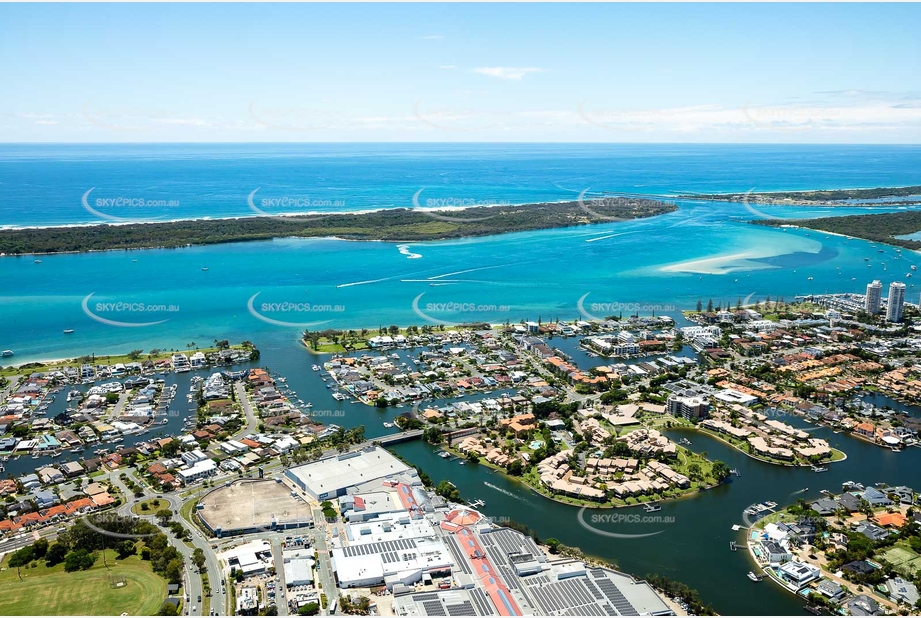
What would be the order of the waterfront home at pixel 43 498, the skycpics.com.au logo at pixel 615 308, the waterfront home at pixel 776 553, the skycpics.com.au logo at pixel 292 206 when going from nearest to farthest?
the waterfront home at pixel 776 553 → the waterfront home at pixel 43 498 → the skycpics.com.au logo at pixel 615 308 → the skycpics.com.au logo at pixel 292 206

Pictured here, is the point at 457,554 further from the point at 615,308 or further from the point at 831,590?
the point at 615,308

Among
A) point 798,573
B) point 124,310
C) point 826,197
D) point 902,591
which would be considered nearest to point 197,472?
point 798,573

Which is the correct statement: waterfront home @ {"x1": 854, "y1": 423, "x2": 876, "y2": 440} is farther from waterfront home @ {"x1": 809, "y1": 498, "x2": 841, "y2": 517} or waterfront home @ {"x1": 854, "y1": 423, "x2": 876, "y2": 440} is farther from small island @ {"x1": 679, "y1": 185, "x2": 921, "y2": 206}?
small island @ {"x1": 679, "y1": 185, "x2": 921, "y2": 206}

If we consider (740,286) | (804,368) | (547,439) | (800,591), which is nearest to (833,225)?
(740,286)

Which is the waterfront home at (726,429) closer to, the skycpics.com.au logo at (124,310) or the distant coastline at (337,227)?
the skycpics.com.au logo at (124,310)

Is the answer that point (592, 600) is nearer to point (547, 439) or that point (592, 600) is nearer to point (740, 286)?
point (547, 439)

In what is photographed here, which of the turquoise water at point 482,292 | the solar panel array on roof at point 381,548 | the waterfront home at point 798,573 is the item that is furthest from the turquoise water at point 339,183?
the waterfront home at point 798,573

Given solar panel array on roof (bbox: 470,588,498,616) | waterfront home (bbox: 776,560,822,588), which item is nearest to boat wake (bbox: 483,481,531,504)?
solar panel array on roof (bbox: 470,588,498,616)
